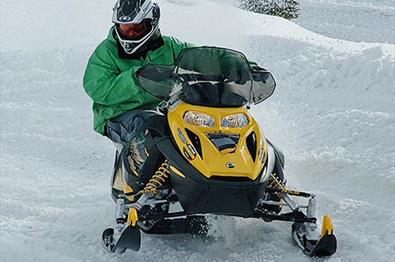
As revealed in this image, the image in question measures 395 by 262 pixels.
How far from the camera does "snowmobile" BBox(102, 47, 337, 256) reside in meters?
4.30

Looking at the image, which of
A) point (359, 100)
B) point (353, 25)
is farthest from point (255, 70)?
point (353, 25)

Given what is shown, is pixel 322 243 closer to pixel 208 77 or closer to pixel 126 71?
pixel 208 77

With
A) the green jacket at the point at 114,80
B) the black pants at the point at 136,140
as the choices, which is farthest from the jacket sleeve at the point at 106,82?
the black pants at the point at 136,140

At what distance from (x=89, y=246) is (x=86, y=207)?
3.57 feet

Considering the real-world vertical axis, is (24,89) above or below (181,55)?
below

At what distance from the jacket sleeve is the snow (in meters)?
0.94

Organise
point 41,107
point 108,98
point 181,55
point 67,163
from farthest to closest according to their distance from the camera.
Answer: point 41,107 < point 67,163 < point 108,98 < point 181,55

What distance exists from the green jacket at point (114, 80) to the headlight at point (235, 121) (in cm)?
85

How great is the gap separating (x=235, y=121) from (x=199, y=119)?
8.5 inches

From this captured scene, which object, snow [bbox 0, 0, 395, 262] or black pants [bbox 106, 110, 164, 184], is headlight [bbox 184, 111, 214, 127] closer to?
black pants [bbox 106, 110, 164, 184]

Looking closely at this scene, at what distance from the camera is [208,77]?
4.75 meters

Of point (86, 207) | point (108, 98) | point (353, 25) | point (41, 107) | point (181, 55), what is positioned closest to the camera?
point (181, 55)

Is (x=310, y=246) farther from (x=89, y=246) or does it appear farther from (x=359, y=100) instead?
(x=359, y=100)

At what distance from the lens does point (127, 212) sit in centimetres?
488
